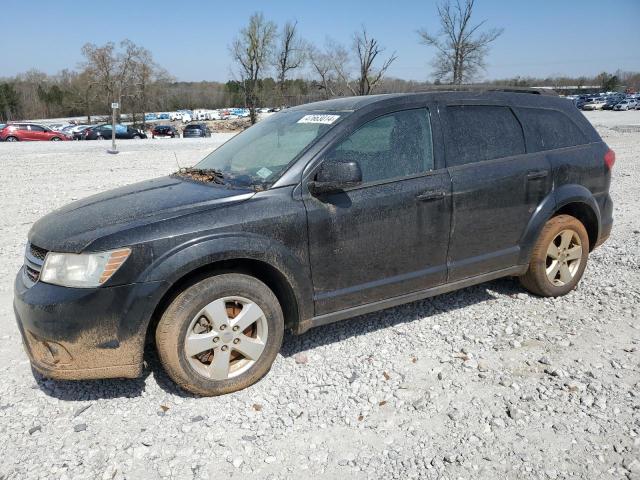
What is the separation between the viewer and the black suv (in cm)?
289

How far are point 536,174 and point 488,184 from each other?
0.56 m

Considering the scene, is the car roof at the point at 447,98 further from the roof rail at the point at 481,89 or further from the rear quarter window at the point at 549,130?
the rear quarter window at the point at 549,130

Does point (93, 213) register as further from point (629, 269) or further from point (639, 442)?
point (629, 269)

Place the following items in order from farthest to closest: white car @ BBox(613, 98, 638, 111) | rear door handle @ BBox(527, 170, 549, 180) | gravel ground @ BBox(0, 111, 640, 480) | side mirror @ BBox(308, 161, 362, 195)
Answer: white car @ BBox(613, 98, 638, 111), rear door handle @ BBox(527, 170, 549, 180), side mirror @ BBox(308, 161, 362, 195), gravel ground @ BBox(0, 111, 640, 480)

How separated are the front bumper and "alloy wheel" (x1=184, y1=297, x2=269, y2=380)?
30 centimetres

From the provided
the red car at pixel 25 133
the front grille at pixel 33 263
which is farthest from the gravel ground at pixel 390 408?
the red car at pixel 25 133

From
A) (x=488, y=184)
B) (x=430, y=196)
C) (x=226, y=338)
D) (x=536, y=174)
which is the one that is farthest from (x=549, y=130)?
(x=226, y=338)

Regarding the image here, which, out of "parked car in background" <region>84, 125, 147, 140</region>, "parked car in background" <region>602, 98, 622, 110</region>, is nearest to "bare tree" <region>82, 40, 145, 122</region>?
"parked car in background" <region>84, 125, 147, 140</region>

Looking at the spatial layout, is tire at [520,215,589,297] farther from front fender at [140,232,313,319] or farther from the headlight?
the headlight

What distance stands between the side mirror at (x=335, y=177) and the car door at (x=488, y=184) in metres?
0.97

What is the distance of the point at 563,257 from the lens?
4625 mm

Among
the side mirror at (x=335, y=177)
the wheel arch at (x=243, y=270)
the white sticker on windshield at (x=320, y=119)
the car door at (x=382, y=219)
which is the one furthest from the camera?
the white sticker on windshield at (x=320, y=119)

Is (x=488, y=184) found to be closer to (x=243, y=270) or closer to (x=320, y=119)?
(x=320, y=119)

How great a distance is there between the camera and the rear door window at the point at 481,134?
13.0 feet
